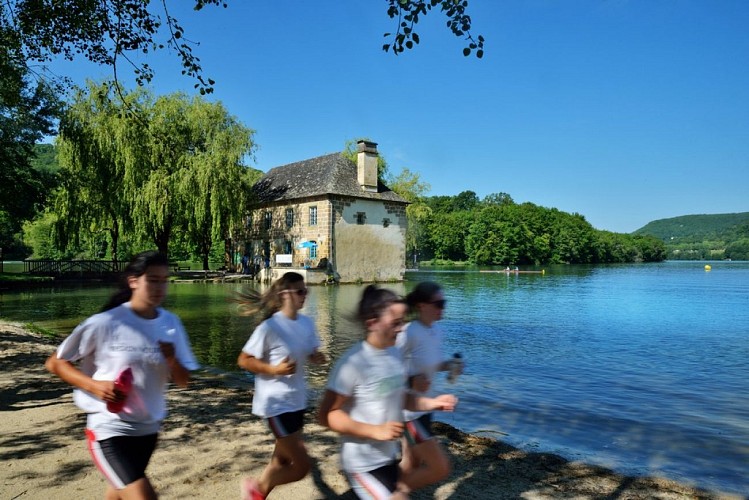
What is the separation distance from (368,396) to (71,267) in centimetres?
3984

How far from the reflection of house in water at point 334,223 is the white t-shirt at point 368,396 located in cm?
3339

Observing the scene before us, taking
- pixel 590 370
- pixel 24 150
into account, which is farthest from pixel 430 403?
pixel 24 150

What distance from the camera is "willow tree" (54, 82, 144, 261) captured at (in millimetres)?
31359

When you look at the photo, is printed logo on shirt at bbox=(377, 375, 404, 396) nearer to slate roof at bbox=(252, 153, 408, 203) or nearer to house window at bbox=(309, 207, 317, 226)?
slate roof at bbox=(252, 153, 408, 203)

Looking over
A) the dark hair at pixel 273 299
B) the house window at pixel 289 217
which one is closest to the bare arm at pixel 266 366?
the dark hair at pixel 273 299

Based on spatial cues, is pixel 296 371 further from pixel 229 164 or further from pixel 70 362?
pixel 229 164

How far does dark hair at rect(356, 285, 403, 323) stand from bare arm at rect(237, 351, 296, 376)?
0.69m

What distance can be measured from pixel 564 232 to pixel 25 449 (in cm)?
10582

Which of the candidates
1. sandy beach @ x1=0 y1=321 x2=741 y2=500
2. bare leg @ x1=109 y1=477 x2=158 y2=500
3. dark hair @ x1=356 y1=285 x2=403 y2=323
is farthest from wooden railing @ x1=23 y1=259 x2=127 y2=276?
dark hair @ x1=356 y1=285 x2=403 y2=323

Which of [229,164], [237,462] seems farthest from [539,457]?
[229,164]

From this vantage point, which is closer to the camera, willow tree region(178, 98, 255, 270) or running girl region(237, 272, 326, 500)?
running girl region(237, 272, 326, 500)

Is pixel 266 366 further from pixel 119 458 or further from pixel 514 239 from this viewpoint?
pixel 514 239

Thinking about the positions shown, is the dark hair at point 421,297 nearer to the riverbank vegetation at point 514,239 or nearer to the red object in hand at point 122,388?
the red object in hand at point 122,388

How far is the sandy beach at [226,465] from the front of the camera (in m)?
4.49
